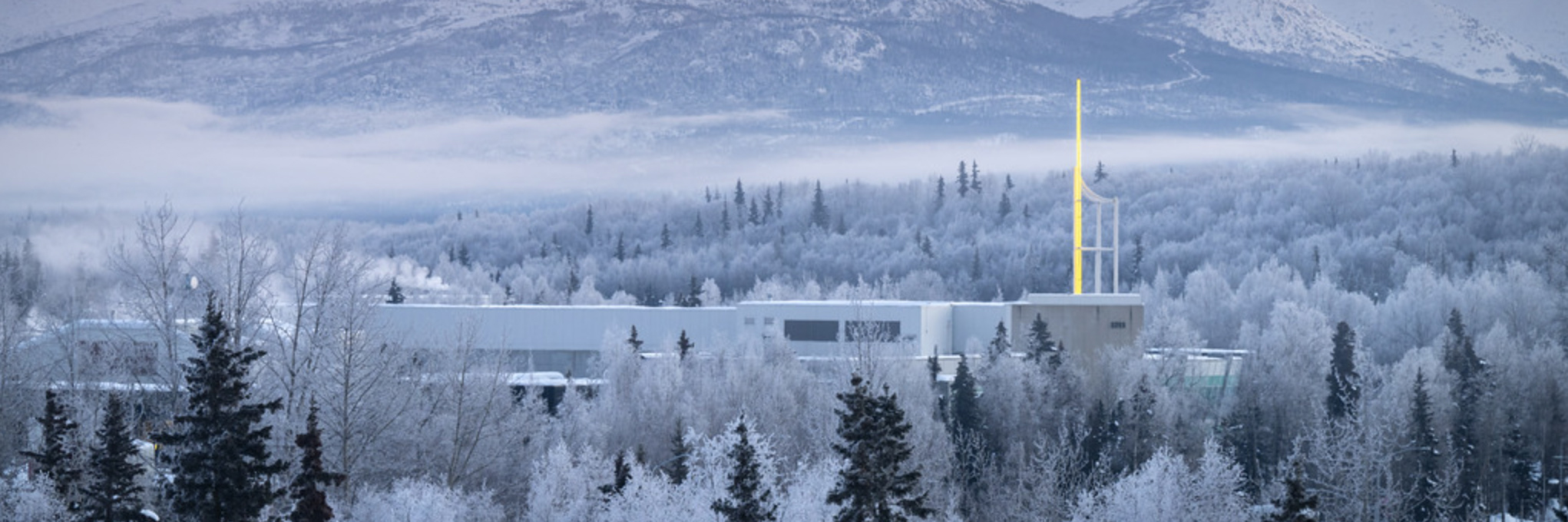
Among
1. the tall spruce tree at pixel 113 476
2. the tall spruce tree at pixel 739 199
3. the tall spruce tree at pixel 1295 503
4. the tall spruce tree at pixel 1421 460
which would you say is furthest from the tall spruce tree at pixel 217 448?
the tall spruce tree at pixel 739 199

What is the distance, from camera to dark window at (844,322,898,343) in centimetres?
6881

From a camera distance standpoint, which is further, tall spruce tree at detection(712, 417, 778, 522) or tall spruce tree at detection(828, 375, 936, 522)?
tall spruce tree at detection(712, 417, 778, 522)

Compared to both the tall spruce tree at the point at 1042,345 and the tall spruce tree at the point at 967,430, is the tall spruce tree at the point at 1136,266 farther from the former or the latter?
the tall spruce tree at the point at 967,430

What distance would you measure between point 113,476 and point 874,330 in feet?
139

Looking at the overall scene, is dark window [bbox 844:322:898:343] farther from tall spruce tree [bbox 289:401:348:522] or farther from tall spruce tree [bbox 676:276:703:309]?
tall spruce tree [bbox 289:401:348:522]

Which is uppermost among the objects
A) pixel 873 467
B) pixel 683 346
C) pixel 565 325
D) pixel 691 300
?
pixel 873 467

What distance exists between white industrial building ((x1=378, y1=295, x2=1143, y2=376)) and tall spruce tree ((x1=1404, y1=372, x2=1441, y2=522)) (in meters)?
12.1

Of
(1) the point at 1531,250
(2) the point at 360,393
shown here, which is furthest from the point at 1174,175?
(2) the point at 360,393

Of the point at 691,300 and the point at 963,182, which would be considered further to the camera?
the point at 963,182

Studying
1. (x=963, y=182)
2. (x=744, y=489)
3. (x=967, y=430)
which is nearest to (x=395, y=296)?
(x=967, y=430)

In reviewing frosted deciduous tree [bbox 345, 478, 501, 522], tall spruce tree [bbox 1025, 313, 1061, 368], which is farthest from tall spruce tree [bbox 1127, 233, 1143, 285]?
frosted deciduous tree [bbox 345, 478, 501, 522]

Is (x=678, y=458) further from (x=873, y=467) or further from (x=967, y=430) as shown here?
(x=873, y=467)

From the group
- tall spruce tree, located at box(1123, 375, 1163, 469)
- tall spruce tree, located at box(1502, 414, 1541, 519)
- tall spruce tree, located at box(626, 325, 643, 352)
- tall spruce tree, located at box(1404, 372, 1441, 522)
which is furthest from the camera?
tall spruce tree, located at box(626, 325, 643, 352)

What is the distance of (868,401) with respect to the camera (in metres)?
30.1
